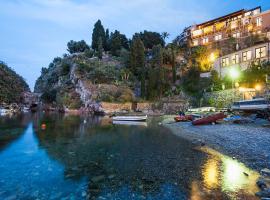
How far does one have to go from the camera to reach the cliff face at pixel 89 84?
273 ft

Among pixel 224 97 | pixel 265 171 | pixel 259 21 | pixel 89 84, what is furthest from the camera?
pixel 89 84

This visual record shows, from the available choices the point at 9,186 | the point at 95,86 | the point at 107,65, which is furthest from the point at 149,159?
the point at 107,65

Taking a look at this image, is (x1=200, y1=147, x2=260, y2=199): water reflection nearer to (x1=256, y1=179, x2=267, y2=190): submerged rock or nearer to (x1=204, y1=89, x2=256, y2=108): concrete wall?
(x1=256, y1=179, x2=267, y2=190): submerged rock

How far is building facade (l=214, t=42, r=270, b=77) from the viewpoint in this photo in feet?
178

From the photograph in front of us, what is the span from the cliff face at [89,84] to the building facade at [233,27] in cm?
3634

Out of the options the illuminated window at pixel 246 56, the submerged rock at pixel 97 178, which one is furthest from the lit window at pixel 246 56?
the submerged rock at pixel 97 178

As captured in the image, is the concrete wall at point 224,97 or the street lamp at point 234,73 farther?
the street lamp at point 234,73

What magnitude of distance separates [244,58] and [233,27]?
105 ft

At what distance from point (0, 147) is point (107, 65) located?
8272 cm

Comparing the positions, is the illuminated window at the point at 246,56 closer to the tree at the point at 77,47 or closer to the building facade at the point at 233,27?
the building facade at the point at 233,27

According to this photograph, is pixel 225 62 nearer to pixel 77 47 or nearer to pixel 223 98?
pixel 223 98

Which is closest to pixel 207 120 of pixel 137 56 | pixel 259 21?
pixel 259 21

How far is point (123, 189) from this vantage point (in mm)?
11859

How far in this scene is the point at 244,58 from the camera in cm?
5897
